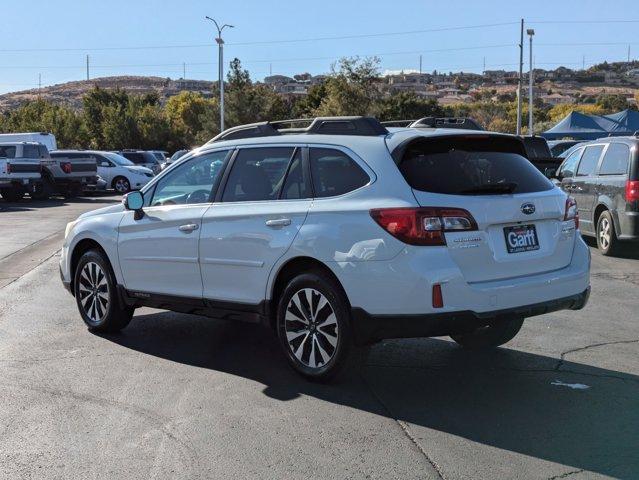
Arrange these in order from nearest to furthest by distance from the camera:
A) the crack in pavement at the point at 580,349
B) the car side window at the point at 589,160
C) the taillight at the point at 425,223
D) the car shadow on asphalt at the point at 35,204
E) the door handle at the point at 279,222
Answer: the taillight at the point at 425,223
the door handle at the point at 279,222
the crack in pavement at the point at 580,349
the car side window at the point at 589,160
the car shadow on asphalt at the point at 35,204

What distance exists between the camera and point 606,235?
1220 centimetres

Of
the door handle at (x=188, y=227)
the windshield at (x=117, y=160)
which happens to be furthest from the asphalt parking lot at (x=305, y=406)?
the windshield at (x=117, y=160)

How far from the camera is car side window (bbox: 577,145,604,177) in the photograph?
12.8 metres

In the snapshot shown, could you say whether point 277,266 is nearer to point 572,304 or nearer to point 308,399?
point 308,399

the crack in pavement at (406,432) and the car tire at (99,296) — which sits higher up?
the car tire at (99,296)

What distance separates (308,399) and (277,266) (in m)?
0.99

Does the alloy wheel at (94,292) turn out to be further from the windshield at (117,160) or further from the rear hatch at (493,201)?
the windshield at (117,160)

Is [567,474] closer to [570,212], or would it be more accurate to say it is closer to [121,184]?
[570,212]

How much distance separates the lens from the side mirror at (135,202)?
266 inches

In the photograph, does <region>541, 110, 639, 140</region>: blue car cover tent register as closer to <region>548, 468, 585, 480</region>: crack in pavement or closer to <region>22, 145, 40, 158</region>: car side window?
<region>22, 145, 40, 158</region>: car side window

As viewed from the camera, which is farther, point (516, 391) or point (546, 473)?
point (516, 391)

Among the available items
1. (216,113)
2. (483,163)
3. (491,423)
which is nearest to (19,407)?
(491,423)

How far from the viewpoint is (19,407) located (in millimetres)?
5102

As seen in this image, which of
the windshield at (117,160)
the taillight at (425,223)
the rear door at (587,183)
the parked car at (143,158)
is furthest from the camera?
the parked car at (143,158)
